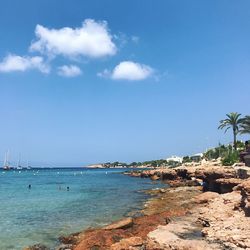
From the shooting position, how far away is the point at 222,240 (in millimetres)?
13172

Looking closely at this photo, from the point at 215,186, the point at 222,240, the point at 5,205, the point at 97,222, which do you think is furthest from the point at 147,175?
the point at 222,240

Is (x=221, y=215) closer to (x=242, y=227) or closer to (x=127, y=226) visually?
(x=242, y=227)

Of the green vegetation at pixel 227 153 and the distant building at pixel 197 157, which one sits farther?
the distant building at pixel 197 157

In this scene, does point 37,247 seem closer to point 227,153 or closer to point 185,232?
point 185,232

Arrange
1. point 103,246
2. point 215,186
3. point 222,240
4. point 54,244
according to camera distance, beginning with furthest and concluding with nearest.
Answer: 1. point 215,186
2. point 54,244
3. point 103,246
4. point 222,240

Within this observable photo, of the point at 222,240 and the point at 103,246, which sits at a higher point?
the point at 222,240

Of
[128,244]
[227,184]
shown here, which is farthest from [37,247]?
[227,184]

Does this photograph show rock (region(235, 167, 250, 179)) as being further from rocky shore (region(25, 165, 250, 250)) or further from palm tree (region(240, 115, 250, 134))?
palm tree (region(240, 115, 250, 134))

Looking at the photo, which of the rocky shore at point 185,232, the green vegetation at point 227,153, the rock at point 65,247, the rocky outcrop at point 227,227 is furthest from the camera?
the green vegetation at point 227,153

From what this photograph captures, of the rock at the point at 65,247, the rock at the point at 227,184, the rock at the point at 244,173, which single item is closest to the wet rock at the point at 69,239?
the rock at the point at 65,247

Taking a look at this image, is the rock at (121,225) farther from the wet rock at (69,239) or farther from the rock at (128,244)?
the rock at (128,244)

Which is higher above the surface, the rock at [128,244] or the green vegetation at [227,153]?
the green vegetation at [227,153]

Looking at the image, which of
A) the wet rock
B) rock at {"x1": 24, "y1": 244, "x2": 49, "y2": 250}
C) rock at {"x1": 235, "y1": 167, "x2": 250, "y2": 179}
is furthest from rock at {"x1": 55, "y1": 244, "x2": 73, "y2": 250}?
rock at {"x1": 235, "y1": 167, "x2": 250, "y2": 179}

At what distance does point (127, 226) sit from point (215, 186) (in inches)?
1032
